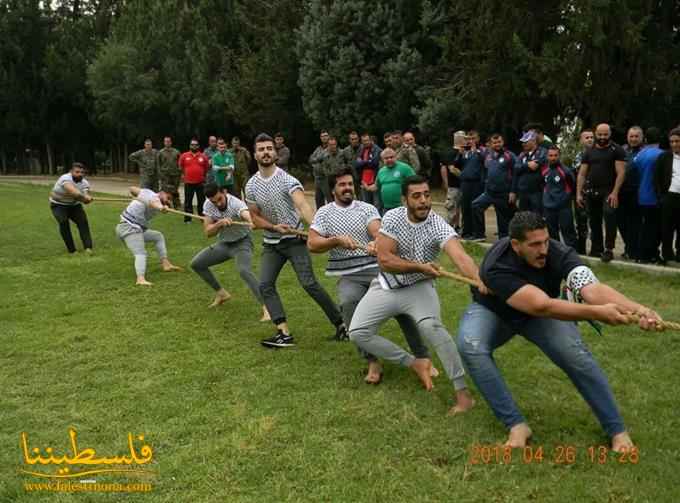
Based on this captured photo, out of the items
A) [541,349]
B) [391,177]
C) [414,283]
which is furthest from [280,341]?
[391,177]

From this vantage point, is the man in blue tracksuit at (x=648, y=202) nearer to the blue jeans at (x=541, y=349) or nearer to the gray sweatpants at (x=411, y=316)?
the gray sweatpants at (x=411, y=316)

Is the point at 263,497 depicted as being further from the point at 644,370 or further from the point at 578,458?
the point at 644,370

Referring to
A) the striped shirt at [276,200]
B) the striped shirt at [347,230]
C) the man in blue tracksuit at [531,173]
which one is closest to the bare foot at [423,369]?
the striped shirt at [347,230]

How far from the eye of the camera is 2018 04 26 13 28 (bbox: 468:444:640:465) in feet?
12.8

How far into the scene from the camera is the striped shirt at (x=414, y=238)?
4.92 metres

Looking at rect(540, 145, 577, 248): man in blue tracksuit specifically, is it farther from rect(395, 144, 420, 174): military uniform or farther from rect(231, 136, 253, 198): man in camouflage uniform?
rect(231, 136, 253, 198): man in camouflage uniform

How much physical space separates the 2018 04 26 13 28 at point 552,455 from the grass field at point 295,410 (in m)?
0.03

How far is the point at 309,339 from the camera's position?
661 centimetres

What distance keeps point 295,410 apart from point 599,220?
617cm

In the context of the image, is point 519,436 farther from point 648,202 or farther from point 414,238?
point 648,202

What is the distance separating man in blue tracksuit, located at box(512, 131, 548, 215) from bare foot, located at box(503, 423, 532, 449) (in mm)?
5591

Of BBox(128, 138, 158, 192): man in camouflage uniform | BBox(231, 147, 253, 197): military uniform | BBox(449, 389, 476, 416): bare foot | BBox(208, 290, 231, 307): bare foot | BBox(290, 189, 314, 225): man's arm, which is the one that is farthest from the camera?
BBox(231, 147, 253, 197): military uniform

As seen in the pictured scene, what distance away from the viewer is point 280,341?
6352 mm

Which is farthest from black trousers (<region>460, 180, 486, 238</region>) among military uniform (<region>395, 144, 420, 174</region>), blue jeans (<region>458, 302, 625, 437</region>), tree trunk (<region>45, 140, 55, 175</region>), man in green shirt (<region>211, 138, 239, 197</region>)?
tree trunk (<region>45, 140, 55, 175</region>)
